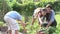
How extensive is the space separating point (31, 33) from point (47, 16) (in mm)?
758

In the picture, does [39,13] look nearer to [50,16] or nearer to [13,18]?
[50,16]

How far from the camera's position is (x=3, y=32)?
1036cm

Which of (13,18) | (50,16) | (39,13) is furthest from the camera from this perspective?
(50,16)

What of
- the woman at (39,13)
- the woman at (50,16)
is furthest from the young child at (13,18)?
the woman at (50,16)

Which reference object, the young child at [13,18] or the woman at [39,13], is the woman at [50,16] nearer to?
the woman at [39,13]

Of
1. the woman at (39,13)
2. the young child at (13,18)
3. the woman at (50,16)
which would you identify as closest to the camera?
the woman at (39,13)

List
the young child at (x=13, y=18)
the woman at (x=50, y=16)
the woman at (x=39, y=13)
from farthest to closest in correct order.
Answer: the woman at (x=50, y=16)
the young child at (x=13, y=18)
the woman at (x=39, y=13)

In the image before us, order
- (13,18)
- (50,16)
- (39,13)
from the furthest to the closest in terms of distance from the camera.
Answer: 1. (50,16)
2. (13,18)
3. (39,13)

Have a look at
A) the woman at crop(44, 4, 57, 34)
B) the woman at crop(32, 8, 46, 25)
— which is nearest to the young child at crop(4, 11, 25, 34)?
the woman at crop(32, 8, 46, 25)

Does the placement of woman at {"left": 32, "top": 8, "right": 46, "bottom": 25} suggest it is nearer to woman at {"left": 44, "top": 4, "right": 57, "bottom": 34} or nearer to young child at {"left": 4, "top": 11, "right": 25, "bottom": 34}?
woman at {"left": 44, "top": 4, "right": 57, "bottom": 34}

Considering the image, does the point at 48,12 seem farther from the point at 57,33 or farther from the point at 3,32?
the point at 3,32

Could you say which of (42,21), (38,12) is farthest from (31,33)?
(38,12)

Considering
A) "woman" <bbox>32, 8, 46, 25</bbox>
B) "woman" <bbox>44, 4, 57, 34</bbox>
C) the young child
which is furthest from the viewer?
"woman" <bbox>44, 4, 57, 34</bbox>

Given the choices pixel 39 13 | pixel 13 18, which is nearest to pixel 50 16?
pixel 39 13
